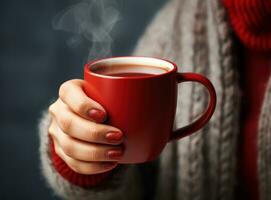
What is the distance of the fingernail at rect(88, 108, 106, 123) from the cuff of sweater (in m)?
0.21

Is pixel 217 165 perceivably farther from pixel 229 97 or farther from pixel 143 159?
pixel 143 159

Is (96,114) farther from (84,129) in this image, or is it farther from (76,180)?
(76,180)

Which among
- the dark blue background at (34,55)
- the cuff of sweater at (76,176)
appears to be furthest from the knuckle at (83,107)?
the dark blue background at (34,55)

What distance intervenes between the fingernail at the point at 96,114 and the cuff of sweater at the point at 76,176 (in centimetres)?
21

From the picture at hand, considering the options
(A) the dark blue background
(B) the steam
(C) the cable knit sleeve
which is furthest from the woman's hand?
(A) the dark blue background

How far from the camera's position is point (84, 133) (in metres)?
0.52

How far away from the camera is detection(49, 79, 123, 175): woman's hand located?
19.6 inches

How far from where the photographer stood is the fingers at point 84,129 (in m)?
0.49

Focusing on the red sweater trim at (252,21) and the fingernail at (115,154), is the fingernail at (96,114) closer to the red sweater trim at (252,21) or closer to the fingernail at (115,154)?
the fingernail at (115,154)

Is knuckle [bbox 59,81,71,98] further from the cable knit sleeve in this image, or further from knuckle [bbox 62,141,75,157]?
the cable knit sleeve

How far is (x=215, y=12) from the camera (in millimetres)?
838

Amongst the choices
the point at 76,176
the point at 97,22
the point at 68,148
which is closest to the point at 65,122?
the point at 68,148

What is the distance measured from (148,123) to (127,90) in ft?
0.16

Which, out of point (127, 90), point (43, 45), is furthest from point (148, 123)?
point (43, 45)
